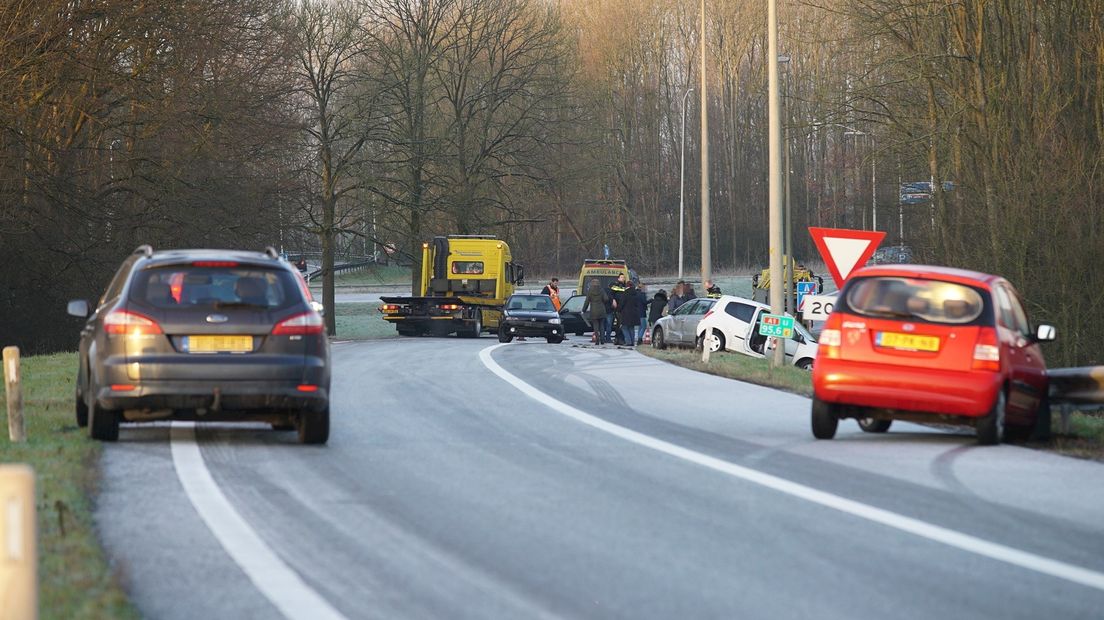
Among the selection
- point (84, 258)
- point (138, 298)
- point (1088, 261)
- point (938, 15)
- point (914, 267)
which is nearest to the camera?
point (138, 298)

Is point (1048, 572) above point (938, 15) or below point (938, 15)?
below

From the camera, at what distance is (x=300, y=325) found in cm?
1279

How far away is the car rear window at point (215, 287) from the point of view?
1272 cm

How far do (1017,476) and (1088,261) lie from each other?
1509 centimetres

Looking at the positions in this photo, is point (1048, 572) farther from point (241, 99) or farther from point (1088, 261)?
point (241, 99)

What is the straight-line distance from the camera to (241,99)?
4259cm

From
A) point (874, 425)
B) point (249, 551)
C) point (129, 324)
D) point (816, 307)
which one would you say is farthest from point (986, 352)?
point (816, 307)

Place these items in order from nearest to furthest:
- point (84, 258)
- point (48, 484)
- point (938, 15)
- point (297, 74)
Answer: point (48, 484) → point (938, 15) → point (84, 258) → point (297, 74)

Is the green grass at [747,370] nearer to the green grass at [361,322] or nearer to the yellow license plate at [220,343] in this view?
the yellow license plate at [220,343]

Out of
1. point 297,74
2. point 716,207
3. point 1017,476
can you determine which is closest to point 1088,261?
point 1017,476

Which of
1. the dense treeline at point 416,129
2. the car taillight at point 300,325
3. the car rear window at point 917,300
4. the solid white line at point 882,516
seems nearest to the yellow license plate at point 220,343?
the car taillight at point 300,325

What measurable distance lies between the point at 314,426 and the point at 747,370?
1256 cm

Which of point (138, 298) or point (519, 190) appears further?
point (519, 190)

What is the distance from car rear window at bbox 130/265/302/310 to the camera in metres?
12.7
